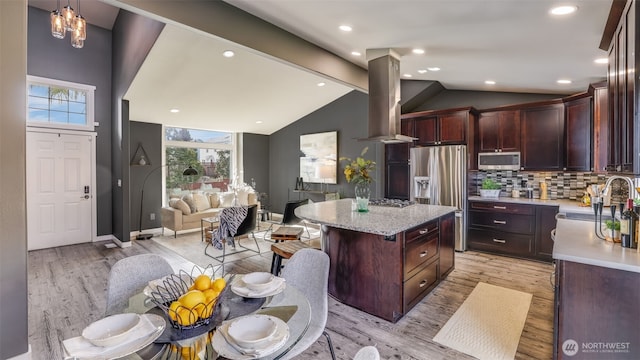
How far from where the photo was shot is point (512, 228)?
444 centimetres

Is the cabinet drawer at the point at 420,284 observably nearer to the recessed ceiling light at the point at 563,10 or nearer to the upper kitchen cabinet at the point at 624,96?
the upper kitchen cabinet at the point at 624,96

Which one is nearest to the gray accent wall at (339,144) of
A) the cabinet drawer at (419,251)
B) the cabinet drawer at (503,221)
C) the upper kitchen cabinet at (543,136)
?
the cabinet drawer at (503,221)

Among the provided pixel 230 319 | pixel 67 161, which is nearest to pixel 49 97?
pixel 67 161

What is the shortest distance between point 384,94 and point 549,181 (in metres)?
3.20

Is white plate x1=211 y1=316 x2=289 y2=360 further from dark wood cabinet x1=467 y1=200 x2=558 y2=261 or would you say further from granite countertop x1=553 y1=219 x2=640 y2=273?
dark wood cabinet x1=467 y1=200 x2=558 y2=261

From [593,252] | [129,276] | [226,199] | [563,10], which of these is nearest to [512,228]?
[593,252]

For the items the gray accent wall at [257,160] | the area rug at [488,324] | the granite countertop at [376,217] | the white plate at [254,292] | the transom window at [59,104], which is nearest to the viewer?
the white plate at [254,292]

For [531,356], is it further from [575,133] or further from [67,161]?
[67,161]

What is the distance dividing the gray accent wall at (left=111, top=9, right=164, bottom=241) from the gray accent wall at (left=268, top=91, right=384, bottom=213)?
12.5 ft

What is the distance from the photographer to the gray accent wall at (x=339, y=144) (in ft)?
21.1

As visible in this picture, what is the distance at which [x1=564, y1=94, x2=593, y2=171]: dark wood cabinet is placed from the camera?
3920mm

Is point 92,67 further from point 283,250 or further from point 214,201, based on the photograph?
point 283,250

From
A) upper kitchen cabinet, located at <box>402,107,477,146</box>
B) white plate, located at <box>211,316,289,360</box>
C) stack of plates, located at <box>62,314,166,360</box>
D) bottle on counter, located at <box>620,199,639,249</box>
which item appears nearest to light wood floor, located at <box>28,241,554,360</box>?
bottle on counter, located at <box>620,199,639,249</box>

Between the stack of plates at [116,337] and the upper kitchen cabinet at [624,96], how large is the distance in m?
2.56
